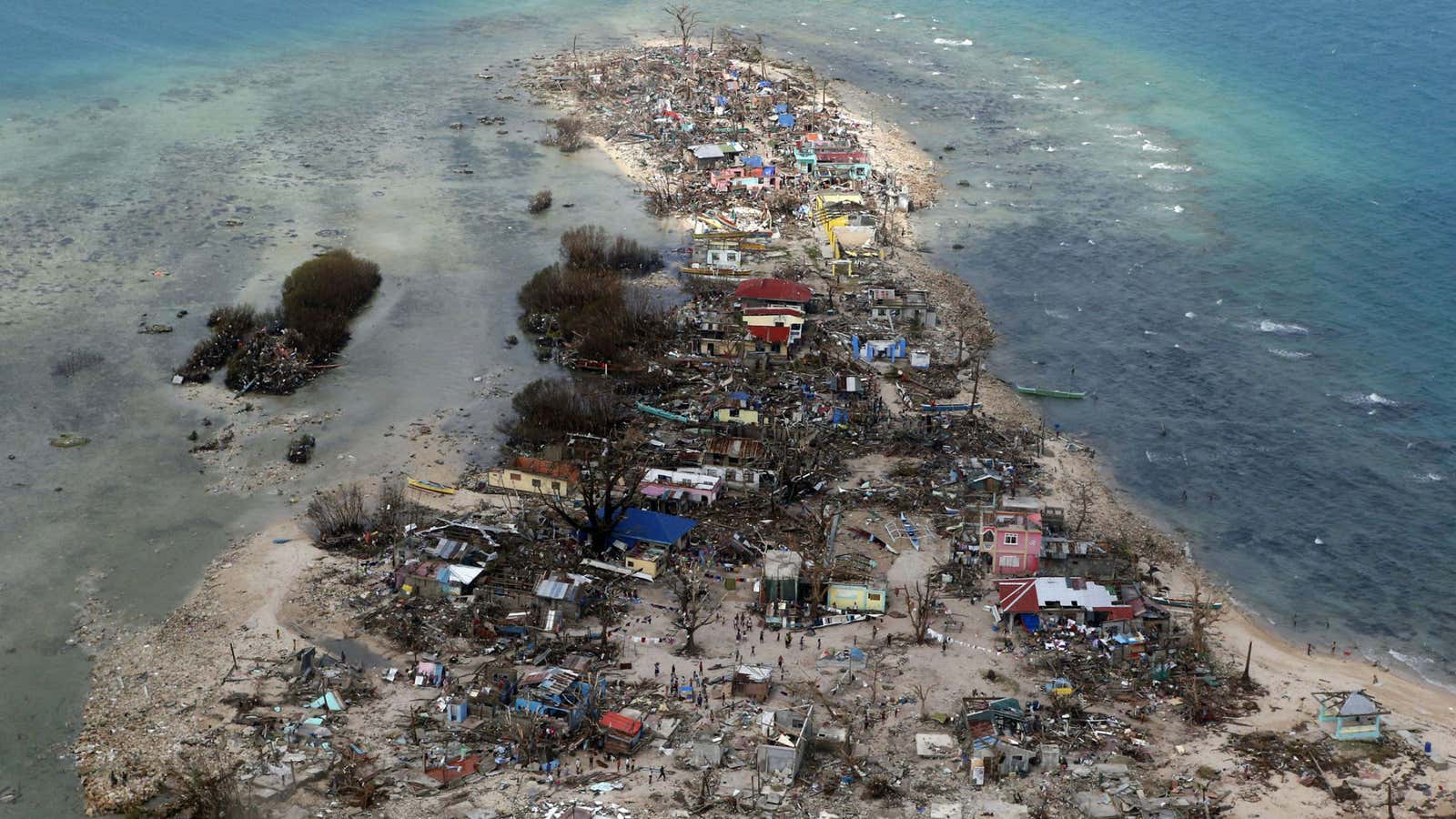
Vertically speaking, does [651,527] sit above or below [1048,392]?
below

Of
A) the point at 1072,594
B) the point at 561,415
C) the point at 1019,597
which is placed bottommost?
the point at 1019,597

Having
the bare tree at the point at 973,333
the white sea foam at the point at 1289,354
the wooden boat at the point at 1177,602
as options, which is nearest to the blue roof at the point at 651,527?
the wooden boat at the point at 1177,602

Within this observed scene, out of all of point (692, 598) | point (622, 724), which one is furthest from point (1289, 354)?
point (622, 724)

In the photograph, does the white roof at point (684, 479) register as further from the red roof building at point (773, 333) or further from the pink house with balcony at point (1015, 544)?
the red roof building at point (773, 333)

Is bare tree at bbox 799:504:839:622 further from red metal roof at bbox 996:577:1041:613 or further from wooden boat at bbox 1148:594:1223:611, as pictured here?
wooden boat at bbox 1148:594:1223:611

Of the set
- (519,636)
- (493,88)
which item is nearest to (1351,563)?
(519,636)

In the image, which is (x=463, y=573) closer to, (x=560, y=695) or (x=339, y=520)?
(x=339, y=520)
